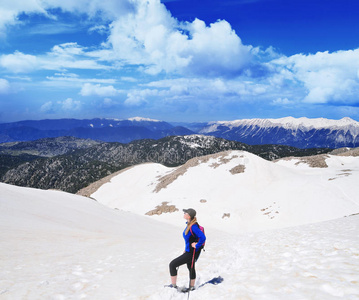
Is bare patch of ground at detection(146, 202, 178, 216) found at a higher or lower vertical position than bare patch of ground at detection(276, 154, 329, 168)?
lower

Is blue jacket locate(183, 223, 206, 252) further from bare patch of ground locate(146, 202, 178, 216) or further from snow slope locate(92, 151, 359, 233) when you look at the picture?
bare patch of ground locate(146, 202, 178, 216)

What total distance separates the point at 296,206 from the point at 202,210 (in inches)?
823

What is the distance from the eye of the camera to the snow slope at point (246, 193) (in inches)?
1860


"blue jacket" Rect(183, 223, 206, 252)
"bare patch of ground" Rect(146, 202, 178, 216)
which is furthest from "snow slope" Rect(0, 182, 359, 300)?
"bare patch of ground" Rect(146, 202, 178, 216)

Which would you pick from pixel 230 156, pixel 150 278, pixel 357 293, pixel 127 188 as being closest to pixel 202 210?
pixel 230 156

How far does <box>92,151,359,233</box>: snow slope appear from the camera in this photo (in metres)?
47.2

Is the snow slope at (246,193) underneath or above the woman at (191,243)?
underneath

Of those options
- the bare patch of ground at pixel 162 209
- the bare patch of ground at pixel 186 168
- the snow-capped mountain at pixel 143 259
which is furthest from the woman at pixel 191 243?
the bare patch of ground at pixel 186 168

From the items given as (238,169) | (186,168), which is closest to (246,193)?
(238,169)

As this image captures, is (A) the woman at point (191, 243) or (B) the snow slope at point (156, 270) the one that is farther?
(A) the woman at point (191, 243)

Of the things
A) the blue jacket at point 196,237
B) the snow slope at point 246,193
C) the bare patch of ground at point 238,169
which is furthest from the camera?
the bare patch of ground at point 238,169

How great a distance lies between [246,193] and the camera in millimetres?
61188

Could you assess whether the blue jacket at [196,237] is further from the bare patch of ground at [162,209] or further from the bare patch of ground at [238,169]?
the bare patch of ground at [238,169]

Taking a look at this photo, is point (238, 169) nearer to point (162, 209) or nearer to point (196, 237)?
point (162, 209)
